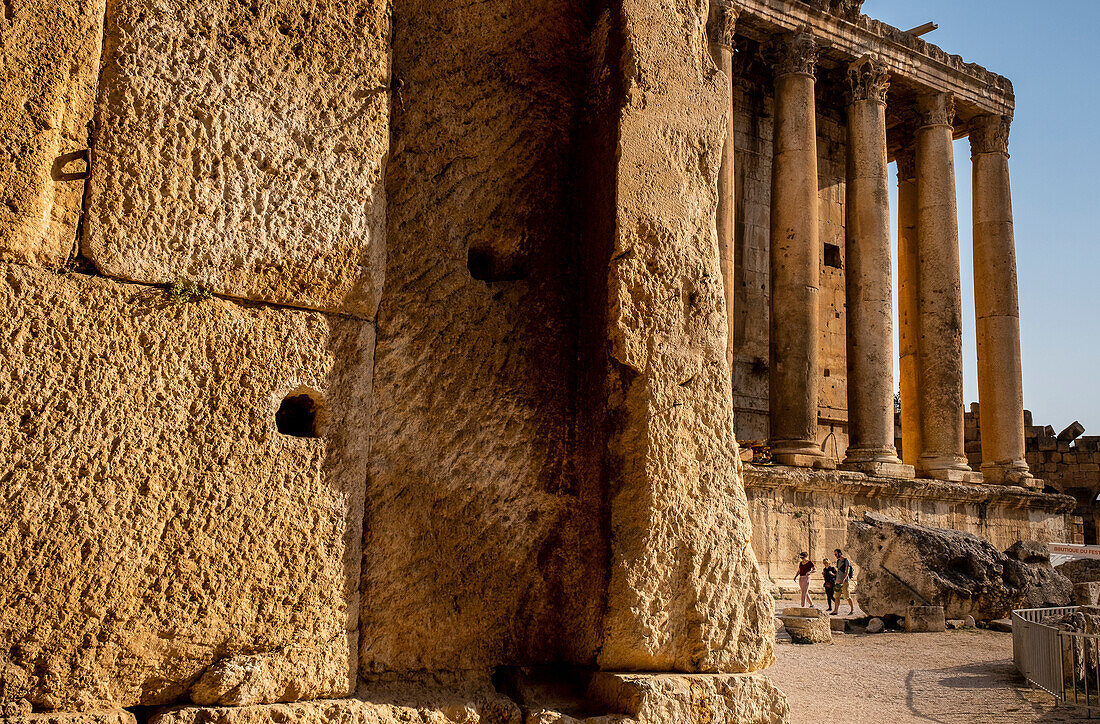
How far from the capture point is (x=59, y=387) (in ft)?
5.85

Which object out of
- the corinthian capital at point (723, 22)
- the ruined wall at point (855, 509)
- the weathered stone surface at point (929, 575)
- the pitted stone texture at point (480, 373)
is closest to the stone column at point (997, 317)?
the ruined wall at point (855, 509)

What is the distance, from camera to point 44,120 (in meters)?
1.85

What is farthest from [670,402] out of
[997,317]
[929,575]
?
[997,317]

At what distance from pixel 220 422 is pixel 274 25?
0.90 meters

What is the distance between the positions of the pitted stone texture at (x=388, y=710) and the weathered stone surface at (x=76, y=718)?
0.18ft

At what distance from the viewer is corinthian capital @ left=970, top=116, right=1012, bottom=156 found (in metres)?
21.2

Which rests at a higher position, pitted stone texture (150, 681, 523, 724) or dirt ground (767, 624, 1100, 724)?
pitted stone texture (150, 681, 523, 724)

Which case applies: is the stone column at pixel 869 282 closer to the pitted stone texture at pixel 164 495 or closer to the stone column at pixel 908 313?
the stone column at pixel 908 313

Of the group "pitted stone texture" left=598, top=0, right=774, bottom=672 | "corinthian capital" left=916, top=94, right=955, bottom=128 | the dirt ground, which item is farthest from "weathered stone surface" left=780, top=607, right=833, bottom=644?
"corinthian capital" left=916, top=94, right=955, bottom=128

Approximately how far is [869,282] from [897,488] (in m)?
4.16

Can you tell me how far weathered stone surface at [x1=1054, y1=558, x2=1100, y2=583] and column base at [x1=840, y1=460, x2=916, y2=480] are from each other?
344 centimetres

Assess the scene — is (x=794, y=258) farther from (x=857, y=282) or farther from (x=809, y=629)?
(x=809, y=629)

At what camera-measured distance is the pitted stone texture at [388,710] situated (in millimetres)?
1838

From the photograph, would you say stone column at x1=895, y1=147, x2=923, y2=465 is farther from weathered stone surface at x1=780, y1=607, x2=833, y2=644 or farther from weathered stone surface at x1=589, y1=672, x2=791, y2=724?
weathered stone surface at x1=589, y1=672, x2=791, y2=724
